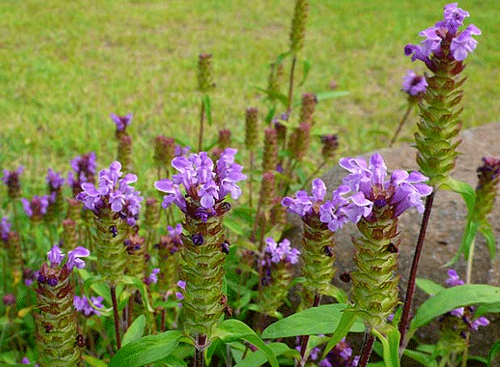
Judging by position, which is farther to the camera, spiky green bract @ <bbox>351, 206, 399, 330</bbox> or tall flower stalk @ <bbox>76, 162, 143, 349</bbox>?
tall flower stalk @ <bbox>76, 162, 143, 349</bbox>

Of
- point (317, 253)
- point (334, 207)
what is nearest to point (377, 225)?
point (334, 207)

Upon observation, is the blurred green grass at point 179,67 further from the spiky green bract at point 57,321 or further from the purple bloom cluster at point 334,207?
the spiky green bract at point 57,321

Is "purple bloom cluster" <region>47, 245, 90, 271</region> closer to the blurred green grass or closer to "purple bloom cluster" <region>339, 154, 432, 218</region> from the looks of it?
"purple bloom cluster" <region>339, 154, 432, 218</region>

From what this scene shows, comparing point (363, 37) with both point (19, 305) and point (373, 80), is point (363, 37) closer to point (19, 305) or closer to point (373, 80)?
point (373, 80)

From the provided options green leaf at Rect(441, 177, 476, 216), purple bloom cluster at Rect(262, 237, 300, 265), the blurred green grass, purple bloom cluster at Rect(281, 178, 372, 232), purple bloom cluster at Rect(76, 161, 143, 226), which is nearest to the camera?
purple bloom cluster at Rect(281, 178, 372, 232)

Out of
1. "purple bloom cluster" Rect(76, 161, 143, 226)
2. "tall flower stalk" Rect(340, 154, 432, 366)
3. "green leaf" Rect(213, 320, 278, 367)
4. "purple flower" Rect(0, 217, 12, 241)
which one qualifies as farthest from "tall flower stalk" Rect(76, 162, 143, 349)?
"purple flower" Rect(0, 217, 12, 241)

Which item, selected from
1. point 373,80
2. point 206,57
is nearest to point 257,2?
point 373,80
